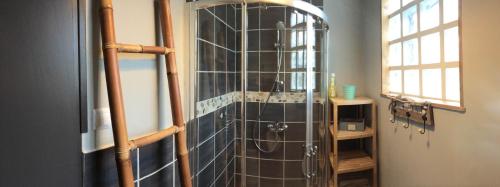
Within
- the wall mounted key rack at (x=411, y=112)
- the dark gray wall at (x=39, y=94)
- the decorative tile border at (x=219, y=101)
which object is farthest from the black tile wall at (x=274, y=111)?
the dark gray wall at (x=39, y=94)

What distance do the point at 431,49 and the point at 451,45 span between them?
0.21 metres

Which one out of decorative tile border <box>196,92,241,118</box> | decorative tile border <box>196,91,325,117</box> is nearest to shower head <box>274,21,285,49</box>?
decorative tile border <box>196,91,325,117</box>

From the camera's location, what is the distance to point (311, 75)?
2033mm

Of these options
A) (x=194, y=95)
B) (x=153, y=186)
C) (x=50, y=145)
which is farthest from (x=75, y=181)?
(x=194, y=95)

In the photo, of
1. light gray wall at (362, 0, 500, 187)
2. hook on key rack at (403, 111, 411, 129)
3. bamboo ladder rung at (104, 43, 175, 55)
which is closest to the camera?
bamboo ladder rung at (104, 43, 175, 55)

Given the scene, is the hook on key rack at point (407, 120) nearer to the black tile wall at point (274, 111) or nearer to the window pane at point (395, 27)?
the black tile wall at point (274, 111)

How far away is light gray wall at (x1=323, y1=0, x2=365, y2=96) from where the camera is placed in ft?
8.49

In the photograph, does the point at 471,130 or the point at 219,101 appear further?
the point at 219,101

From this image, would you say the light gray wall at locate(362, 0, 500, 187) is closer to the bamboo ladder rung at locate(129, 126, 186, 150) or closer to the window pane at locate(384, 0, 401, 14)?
the window pane at locate(384, 0, 401, 14)

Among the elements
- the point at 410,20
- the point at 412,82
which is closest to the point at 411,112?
the point at 412,82

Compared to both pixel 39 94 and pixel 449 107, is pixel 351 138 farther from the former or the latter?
pixel 39 94

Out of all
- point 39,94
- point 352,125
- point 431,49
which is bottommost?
point 352,125

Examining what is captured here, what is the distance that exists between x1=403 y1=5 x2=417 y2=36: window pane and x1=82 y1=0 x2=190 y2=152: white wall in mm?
1794

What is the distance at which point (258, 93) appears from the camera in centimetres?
192
